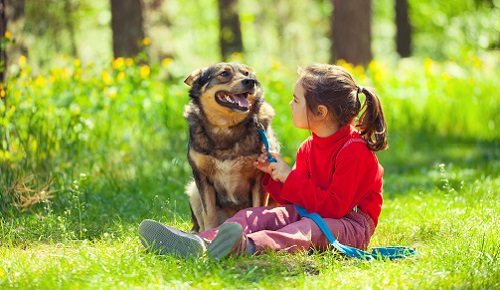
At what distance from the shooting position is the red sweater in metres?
4.84

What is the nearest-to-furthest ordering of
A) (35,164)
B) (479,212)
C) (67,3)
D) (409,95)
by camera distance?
(479,212)
(35,164)
(409,95)
(67,3)

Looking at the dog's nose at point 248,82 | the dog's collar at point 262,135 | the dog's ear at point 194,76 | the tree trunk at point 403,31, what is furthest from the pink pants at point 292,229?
the tree trunk at point 403,31

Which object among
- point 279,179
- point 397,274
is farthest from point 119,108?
point 397,274

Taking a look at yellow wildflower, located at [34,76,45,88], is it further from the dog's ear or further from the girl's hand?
the girl's hand

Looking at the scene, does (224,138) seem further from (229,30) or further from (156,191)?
(229,30)

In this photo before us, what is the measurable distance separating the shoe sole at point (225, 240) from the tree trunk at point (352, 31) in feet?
31.3

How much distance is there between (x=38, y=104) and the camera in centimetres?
700

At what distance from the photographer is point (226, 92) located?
18.3 ft

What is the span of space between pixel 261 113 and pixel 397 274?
6.54 ft

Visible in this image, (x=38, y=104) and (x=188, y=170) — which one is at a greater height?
(x=38, y=104)

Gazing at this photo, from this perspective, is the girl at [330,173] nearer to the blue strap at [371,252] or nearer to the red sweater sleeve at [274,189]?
the blue strap at [371,252]

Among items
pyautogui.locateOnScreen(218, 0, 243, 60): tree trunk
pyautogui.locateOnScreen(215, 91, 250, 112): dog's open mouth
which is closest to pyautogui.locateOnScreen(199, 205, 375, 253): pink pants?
pyautogui.locateOnScreen(215, 91, 250, 112): dog's open mouth

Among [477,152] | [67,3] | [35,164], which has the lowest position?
[477,152]

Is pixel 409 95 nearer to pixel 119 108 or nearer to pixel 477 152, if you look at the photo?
pixel 477 152
